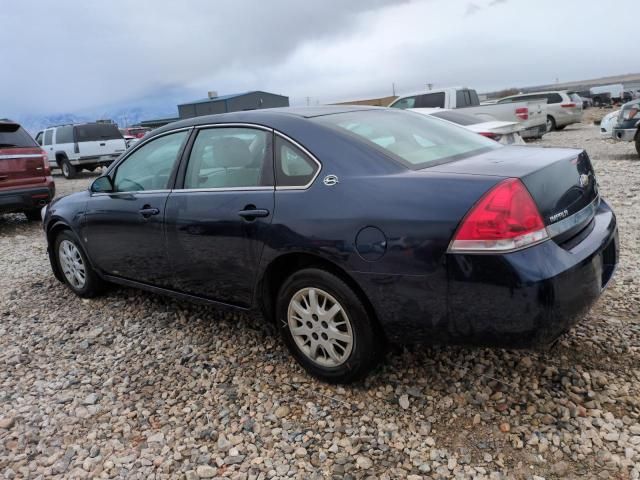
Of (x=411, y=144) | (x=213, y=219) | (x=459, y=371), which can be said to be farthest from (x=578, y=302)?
(x=213, y=219)

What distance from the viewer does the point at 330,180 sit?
2.60m

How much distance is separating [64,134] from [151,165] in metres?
14.8

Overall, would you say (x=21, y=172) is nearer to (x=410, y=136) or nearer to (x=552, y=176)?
(x=410, y=136)

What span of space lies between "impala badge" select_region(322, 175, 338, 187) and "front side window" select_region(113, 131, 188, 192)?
1342mm

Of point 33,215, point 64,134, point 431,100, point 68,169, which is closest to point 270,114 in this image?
point 33,215

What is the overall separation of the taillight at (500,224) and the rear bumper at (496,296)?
0.14 feet

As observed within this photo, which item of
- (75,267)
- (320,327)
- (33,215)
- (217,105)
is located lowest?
(320,327)

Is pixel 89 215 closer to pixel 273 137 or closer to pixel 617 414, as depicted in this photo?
pixel 273 137

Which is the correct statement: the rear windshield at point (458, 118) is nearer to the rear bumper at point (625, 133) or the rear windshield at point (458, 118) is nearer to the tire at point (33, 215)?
the rear bumper at point (625, 133)

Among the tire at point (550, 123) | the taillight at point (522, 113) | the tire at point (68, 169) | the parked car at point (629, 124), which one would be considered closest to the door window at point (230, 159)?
the parked car at point (629, 124)

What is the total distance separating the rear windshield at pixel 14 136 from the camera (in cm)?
764

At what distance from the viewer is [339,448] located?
7.82 feet

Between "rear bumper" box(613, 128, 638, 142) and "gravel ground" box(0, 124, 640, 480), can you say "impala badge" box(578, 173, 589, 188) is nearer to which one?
"gravel ground" box(0, 124, 640, 480)

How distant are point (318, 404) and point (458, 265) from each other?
3.66 ft
